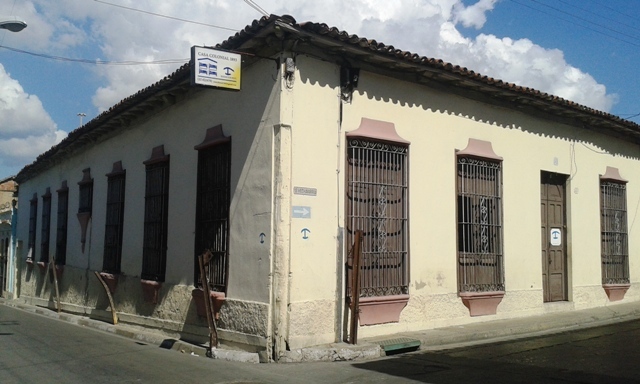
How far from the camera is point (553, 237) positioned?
42.0 feet

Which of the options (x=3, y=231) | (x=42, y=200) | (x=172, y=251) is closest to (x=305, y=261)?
(x=172, y=251)

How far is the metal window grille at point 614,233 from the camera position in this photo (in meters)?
14.0

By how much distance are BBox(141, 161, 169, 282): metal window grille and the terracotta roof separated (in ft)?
4.70

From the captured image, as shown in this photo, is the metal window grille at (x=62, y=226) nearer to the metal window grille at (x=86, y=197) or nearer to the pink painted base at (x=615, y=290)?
the metal window grille at (x=86, y=197)

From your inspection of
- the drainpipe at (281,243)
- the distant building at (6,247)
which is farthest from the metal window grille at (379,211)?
the distant building at (6,247)

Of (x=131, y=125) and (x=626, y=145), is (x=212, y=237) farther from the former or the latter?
(x=626, y=145)

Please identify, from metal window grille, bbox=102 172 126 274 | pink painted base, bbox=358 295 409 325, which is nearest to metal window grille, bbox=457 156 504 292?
pink painted base, bbox=358 295 409 325

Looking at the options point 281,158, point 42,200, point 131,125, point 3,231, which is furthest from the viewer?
point 3,231

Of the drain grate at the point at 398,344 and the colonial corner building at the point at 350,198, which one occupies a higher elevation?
the colonial corner building at the point at 350,198

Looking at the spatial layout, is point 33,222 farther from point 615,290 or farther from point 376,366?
point 615,290

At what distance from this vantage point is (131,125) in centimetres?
1402

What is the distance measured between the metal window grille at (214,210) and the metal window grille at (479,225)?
407 centimetres

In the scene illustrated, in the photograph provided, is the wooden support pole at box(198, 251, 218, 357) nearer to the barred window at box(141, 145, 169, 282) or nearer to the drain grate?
the drain grate

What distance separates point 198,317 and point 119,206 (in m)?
5.10
